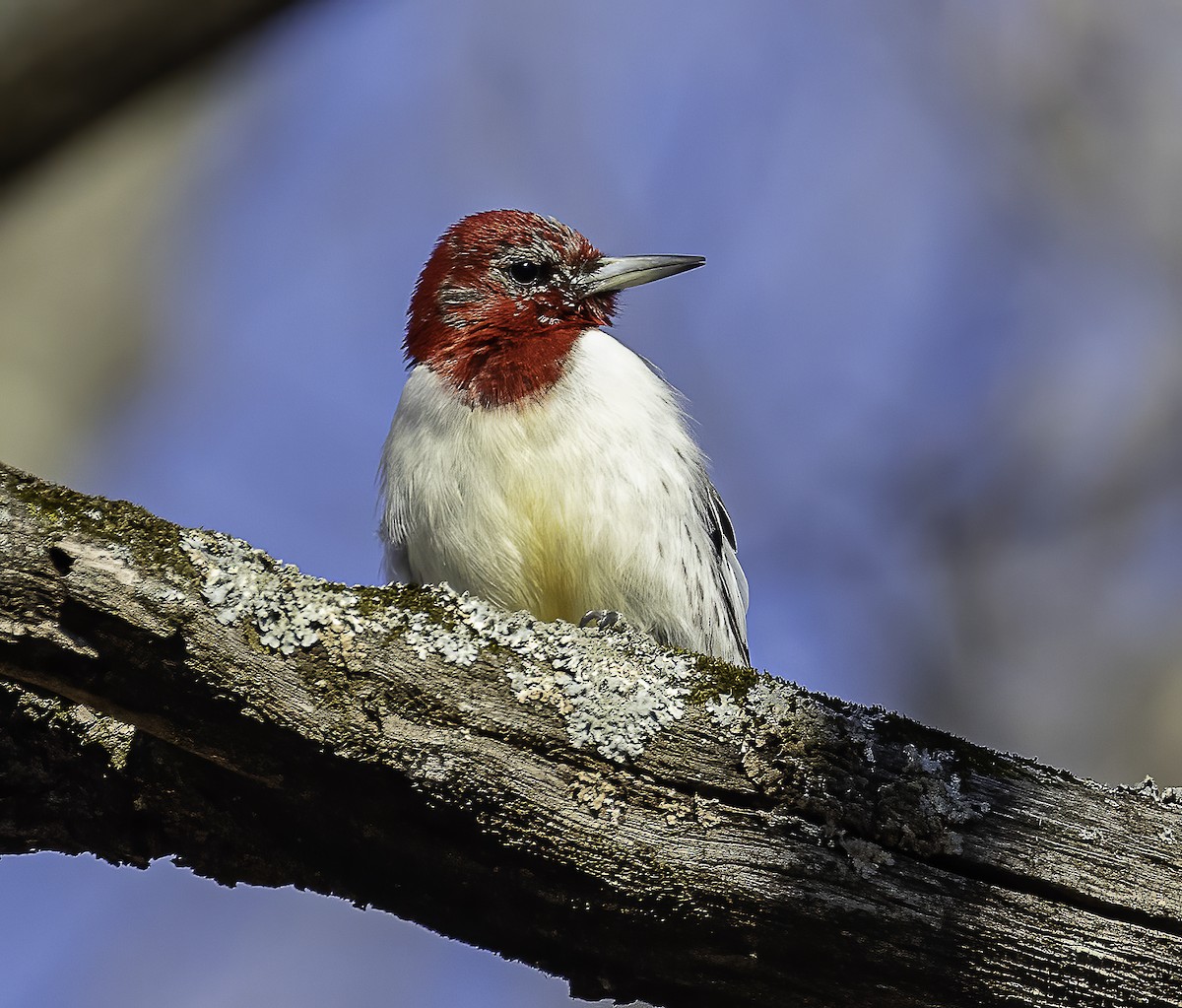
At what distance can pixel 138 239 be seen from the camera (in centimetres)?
647

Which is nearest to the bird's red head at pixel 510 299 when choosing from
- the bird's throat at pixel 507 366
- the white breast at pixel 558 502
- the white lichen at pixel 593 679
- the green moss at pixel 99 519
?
the bird's throat at pixel 507 366

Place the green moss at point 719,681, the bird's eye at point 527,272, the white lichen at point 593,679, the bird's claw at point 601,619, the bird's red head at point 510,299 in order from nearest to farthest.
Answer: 1. the white lichen at point 593,679
2. the green moss at point 719,681
3. the bird's claw at point 601,619
4. the bird's red head at point 510,299
5. the bird's eye at point 527,272

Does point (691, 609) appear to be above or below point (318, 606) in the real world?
above

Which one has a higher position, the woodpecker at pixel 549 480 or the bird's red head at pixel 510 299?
the bird's red head at pixel 510 299

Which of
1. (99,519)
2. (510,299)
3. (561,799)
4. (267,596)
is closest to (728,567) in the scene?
(510,299)

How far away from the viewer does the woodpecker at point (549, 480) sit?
420 cm

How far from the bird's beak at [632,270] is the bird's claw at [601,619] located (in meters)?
1.45

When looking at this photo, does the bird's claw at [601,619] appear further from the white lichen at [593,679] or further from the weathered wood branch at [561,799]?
the weathered wood branch at [561,799]

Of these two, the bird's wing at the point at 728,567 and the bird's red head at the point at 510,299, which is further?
the bird's wing at the point at 728,567

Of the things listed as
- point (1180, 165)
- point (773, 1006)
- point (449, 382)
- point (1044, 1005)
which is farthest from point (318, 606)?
point (1180, 165)

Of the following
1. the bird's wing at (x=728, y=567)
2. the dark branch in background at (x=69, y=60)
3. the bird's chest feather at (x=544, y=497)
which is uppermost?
the bird's wing at (x=728, y=567)

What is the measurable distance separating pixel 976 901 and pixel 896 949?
0.62ft

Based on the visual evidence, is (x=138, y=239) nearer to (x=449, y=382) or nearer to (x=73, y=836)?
(x=449, y=382)

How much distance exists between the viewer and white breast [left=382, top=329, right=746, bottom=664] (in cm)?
419
